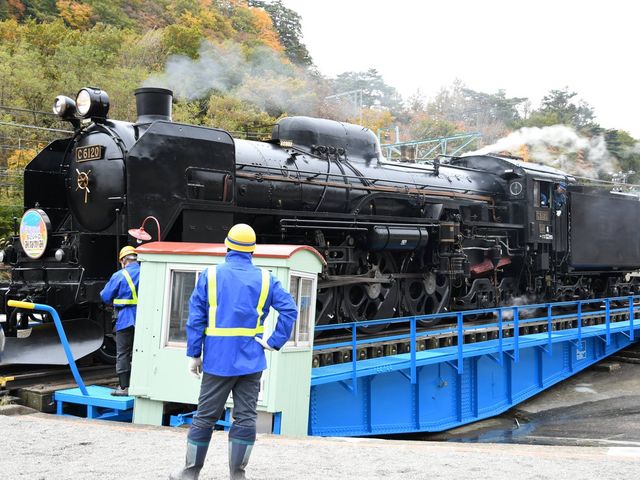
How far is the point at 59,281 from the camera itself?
28.9 ft

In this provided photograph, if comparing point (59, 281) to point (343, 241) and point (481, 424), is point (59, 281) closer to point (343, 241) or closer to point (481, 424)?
point (343, 241)

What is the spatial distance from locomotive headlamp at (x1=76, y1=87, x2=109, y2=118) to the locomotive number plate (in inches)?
18.3

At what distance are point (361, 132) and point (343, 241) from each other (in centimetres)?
Result: 217

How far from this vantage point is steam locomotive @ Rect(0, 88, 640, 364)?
28.4ft

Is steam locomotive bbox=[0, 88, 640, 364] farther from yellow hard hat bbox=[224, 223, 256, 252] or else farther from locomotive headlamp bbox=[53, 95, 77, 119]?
yellow hard hat bbox=[224, 223, 256, 252]

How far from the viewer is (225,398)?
4.60m

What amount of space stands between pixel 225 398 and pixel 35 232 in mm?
5828

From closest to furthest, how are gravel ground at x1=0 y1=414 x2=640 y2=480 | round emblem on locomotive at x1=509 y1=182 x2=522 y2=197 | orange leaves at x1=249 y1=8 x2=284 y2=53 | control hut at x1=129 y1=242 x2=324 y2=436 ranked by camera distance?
gravel ground at x1=0 y1=414 x2=640 y2=480 → control hut at x1=129 y1=242 x2=324 y2=436 → round emblem on locomotive at x1=509 y1=182 x2=522 y2=197 → orange leaves at x1=249 y1=8 x2=284 y2=53

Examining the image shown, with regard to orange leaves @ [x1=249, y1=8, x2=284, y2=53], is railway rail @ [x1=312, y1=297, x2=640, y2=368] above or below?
below

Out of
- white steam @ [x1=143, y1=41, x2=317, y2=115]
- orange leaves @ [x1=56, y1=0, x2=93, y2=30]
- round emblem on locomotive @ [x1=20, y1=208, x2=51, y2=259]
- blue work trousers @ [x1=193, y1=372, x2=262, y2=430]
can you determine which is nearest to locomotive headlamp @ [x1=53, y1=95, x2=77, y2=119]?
round emblem on locomotive @ [x1=20, y1=208, x2=51, y2=259]

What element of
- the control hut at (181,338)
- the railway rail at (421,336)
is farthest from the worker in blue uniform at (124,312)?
the railway rail at (421,336)

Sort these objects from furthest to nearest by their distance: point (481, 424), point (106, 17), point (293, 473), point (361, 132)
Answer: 1. point (106, 17)
2. point (481, 424)
3. point (361, 132)
4. point (293, 473)

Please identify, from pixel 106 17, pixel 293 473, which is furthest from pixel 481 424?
pixel 106 17

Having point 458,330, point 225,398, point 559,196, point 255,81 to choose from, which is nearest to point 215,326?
point 225,398
